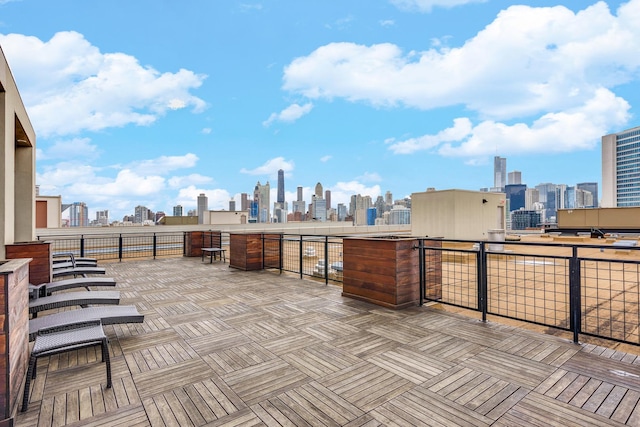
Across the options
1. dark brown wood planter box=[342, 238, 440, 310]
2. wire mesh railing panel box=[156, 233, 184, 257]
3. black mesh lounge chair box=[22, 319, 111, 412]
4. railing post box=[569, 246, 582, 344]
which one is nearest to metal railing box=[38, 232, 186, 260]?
wire mesh railing panel box=[156, 233, 184, 257]

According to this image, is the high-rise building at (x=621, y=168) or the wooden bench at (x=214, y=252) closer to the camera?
the wooden bench at (x=214, y=252)

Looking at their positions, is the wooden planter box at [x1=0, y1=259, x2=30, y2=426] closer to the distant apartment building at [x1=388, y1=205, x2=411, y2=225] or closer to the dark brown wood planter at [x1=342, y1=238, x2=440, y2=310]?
the dark brown wood planter at [x1=342, y1=238, x2=440, y2=310]

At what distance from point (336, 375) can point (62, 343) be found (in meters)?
2.03

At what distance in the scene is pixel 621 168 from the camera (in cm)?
5478

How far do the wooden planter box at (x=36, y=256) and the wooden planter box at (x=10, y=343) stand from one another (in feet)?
11.1

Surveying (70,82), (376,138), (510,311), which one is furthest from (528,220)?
(70,82)

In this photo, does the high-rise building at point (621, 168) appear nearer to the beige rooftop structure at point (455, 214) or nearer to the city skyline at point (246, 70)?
the city skyline at point (246, 70)

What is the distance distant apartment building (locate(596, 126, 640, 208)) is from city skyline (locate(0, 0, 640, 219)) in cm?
1768

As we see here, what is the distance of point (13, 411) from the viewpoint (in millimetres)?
1879

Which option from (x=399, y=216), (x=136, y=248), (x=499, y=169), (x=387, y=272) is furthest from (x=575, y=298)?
(x=499, y=169)

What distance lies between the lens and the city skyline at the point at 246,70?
11.3 m

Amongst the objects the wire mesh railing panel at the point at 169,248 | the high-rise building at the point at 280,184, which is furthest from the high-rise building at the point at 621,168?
the wire mesh railing panel at the point at 169,248

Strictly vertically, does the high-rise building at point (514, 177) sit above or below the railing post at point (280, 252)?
above

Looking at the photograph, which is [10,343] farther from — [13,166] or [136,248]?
[136,248]
